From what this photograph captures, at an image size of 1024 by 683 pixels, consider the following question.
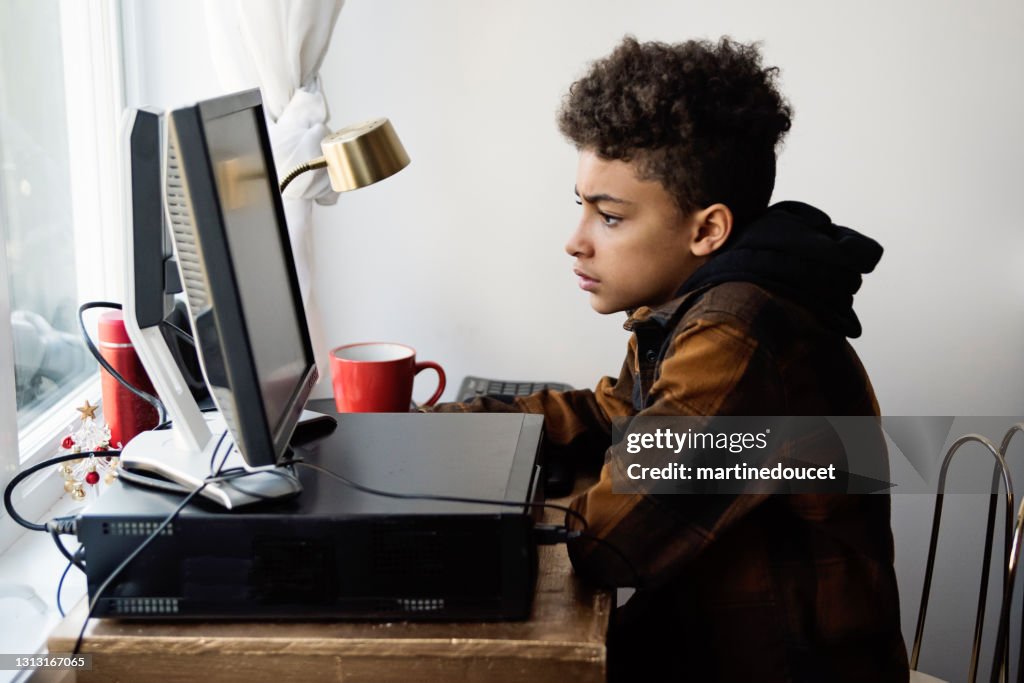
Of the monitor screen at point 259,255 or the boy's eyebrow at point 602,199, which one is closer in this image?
the monitor screen at point 259,255

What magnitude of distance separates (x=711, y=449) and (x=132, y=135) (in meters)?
0.59

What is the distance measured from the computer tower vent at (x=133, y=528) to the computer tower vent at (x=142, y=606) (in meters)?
0.06

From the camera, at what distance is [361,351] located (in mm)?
1515

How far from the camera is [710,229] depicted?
3.84 feet

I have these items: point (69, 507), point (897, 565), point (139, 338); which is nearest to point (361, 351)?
point (69, 507)

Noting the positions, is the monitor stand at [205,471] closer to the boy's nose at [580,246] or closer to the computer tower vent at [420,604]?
the computer tower vent at [420,604]

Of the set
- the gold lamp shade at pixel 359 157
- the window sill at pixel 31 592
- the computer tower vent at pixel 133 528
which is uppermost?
the gold lamp shade at pixel 359 157

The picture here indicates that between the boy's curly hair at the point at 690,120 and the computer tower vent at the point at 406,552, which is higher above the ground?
the boy's curly hair at the point at 690,120

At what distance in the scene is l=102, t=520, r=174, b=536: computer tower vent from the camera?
0.86m

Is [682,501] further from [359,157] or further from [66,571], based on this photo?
[66,571]

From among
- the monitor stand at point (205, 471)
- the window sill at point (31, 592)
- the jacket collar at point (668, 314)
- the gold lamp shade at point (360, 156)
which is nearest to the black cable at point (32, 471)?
the window sill at point (31, 592)

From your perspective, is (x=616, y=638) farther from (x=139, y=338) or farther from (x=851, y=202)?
(x=851, y=202)

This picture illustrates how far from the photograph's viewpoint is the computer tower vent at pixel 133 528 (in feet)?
2.83

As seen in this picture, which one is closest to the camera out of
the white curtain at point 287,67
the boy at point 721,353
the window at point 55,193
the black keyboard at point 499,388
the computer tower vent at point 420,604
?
the computer tower vent at point 420,604
